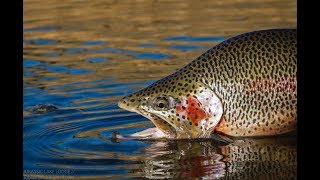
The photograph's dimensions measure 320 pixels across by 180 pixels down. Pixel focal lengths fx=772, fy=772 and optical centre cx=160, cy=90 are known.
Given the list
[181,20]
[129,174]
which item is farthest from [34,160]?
[181,20]

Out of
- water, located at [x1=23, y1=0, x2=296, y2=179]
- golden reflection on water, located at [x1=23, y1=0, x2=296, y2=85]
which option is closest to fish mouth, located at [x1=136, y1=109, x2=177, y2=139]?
water, located at [x1=23, y1=0, x2=296, y2=179]

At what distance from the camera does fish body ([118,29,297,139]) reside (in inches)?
236

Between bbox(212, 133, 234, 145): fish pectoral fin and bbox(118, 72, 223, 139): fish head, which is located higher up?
bbox(118, 72, 223, 139): fish head

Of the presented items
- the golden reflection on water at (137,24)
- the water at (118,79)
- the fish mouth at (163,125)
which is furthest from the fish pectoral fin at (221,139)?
the golden reflection on water at (137,24)

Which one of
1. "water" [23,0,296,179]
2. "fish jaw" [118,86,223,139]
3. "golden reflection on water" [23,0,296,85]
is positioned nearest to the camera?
"water" [23,0,296,179]

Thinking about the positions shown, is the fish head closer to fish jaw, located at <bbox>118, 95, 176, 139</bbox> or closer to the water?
fish jaw, located at <bbox>118, 95, 176, 139</bbox>

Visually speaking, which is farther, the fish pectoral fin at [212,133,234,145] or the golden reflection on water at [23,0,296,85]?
the golden reflection on water at [23,0,296,85]

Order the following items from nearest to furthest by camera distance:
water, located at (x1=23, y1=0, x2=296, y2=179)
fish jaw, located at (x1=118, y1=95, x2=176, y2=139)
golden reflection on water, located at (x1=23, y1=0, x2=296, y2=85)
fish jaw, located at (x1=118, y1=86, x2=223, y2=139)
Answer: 1. water, located at (x1=23, y1=0, x2=296, y2=179)
2. fish jaw, located at (x1=118, y1=86, x2=223, y2=139)
3. fish jaw, located at (x1=118, y1=95, x2=176, y2=139)
4. golden reflection on water, located at (x1=23, y1=0, x2=296, y2=85)

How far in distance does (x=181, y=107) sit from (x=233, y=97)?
418mm

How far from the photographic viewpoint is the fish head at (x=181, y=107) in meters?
5.98

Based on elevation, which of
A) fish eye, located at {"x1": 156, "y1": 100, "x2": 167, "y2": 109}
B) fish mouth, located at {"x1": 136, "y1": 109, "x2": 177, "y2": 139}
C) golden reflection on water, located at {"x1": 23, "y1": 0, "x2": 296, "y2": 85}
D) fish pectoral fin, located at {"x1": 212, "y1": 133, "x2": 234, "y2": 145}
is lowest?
fish pectoral fin, located at {"x1": 212, "y1": 133, "x2": 234, "y2": 145}

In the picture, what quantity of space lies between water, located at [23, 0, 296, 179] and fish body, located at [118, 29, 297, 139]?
0.43ft

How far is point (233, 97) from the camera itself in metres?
6.05
